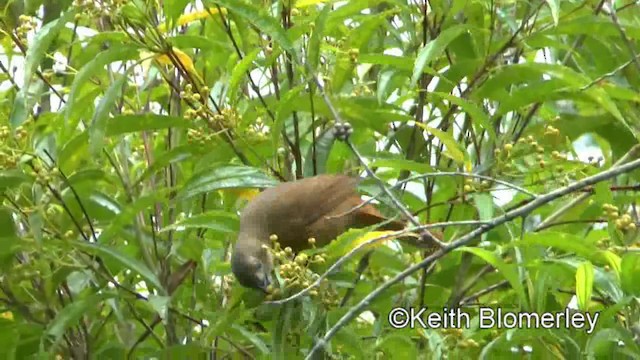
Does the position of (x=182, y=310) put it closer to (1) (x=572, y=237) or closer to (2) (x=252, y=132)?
(2) (x=252, y=132)

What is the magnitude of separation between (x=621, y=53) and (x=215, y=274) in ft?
1.81

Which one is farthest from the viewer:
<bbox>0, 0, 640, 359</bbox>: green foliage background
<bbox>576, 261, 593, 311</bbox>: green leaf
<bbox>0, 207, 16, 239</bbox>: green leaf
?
<bbox>0, 207, 16, 239</bbox>: green leaf

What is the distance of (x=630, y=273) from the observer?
1.13 metres

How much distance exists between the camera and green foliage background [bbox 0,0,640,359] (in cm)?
123

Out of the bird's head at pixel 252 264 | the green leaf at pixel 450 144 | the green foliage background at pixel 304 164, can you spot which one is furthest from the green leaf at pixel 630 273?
the bird's head at pixel 252 264

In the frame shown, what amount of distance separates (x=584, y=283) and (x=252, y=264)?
1.07 feet

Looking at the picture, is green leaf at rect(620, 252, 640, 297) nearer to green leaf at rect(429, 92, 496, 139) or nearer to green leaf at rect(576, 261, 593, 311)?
green leaf at rect(576, 261, 593, 311)

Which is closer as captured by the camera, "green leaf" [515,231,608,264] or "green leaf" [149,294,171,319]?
"green leaf" [515,231,608,264]

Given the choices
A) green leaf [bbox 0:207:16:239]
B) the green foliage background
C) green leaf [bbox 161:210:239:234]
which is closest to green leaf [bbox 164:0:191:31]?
the green foliage background

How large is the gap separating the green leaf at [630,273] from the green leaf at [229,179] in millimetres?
364

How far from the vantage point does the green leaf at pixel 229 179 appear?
1.23 meters

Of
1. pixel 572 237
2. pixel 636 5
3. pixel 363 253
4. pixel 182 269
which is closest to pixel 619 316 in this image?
pixel 572 237

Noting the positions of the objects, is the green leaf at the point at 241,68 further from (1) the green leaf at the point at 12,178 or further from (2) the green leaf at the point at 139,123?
(1) the green leaf at the point at 12,178

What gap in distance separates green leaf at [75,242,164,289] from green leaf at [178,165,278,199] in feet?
0.36
